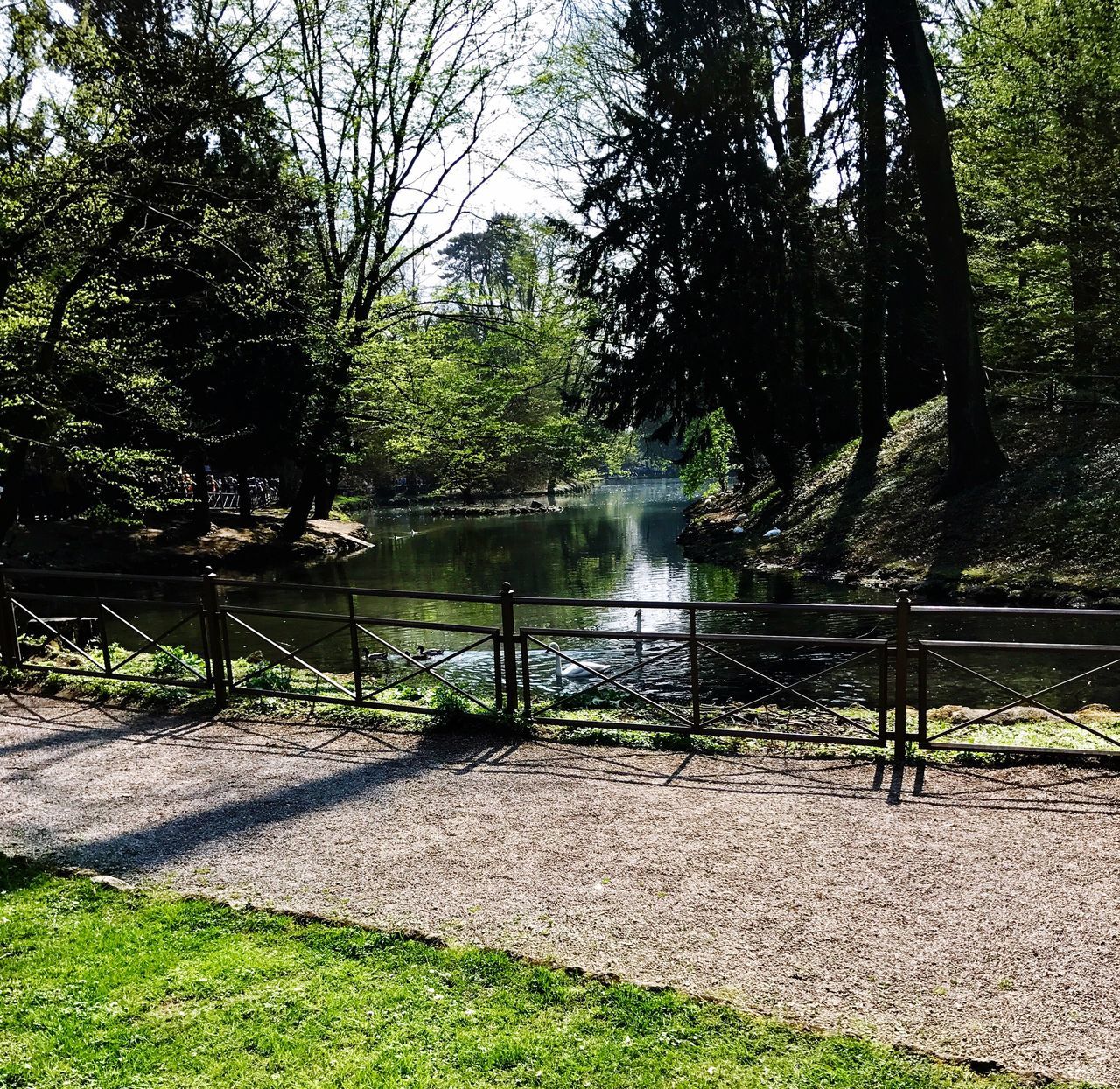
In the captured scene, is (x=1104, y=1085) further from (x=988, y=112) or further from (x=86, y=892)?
(x=988, y=112)

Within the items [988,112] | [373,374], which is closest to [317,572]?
[373,374]

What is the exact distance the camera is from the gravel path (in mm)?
3936

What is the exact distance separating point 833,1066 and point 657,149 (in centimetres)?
2541

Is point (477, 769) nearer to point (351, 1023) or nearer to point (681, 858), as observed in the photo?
Result: point (681, 858)

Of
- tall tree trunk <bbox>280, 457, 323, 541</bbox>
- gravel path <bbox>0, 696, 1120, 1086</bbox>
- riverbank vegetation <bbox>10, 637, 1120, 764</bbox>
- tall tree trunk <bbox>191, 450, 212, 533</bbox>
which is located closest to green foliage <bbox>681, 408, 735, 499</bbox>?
tall tree trunk <bbox>280, 457, 323, 541</bbox>

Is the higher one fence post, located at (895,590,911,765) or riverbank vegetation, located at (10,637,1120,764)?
fence post, located at (895,590,911,765)

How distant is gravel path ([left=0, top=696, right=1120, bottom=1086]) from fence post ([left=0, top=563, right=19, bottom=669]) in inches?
112

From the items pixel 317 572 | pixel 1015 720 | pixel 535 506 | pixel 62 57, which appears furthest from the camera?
pixel 535 506

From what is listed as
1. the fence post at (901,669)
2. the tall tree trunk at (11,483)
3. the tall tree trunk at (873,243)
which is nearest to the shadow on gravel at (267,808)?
the fence post at (901,669)

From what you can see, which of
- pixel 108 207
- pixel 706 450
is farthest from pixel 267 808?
pixel 706 450

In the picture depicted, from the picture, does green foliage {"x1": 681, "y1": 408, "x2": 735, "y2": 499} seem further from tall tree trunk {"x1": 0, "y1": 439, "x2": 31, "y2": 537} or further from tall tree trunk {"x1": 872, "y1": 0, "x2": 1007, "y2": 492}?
tall tree trunk {"x1": 0, "y1": 439, "x2": 31, "y2": 537}

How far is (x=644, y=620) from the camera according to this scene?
17578mm

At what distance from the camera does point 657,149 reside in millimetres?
24812

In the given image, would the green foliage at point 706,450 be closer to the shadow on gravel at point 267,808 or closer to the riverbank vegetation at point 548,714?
the riverbank vegetation at point 548,714
